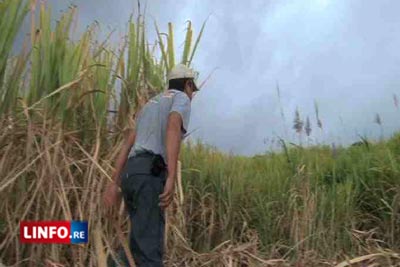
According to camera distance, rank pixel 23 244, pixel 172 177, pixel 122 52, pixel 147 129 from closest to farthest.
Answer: pixel 172 177 → pixel 147 129 → pixel 23 244 → pixel 122 52

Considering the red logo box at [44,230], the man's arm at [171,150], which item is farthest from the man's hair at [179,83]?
the red logo box at [44,230]

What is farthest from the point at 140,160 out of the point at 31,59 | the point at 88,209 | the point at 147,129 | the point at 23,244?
the point at 31,59

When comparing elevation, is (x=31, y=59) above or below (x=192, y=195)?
above

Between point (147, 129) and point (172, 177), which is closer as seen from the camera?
point (172, 177)

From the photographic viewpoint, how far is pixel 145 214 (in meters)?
3.09

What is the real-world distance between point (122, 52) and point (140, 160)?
3.77 ft

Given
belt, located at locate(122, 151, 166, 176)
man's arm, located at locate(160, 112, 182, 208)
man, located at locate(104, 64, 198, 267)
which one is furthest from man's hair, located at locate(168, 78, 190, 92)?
belt, located at locate(122, 151, 166, 176)

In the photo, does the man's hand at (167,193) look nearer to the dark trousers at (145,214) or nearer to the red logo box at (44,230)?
the dark trousers at (145,214)

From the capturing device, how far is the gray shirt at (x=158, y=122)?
3205 mm

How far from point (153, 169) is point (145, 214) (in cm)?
22

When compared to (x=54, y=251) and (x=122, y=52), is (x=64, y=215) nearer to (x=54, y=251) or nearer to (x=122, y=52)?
(x=54, y=251)

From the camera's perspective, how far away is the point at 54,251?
135 inches

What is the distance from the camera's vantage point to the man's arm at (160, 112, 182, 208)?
305 cm

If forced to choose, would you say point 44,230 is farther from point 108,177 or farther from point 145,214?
point 145,214
